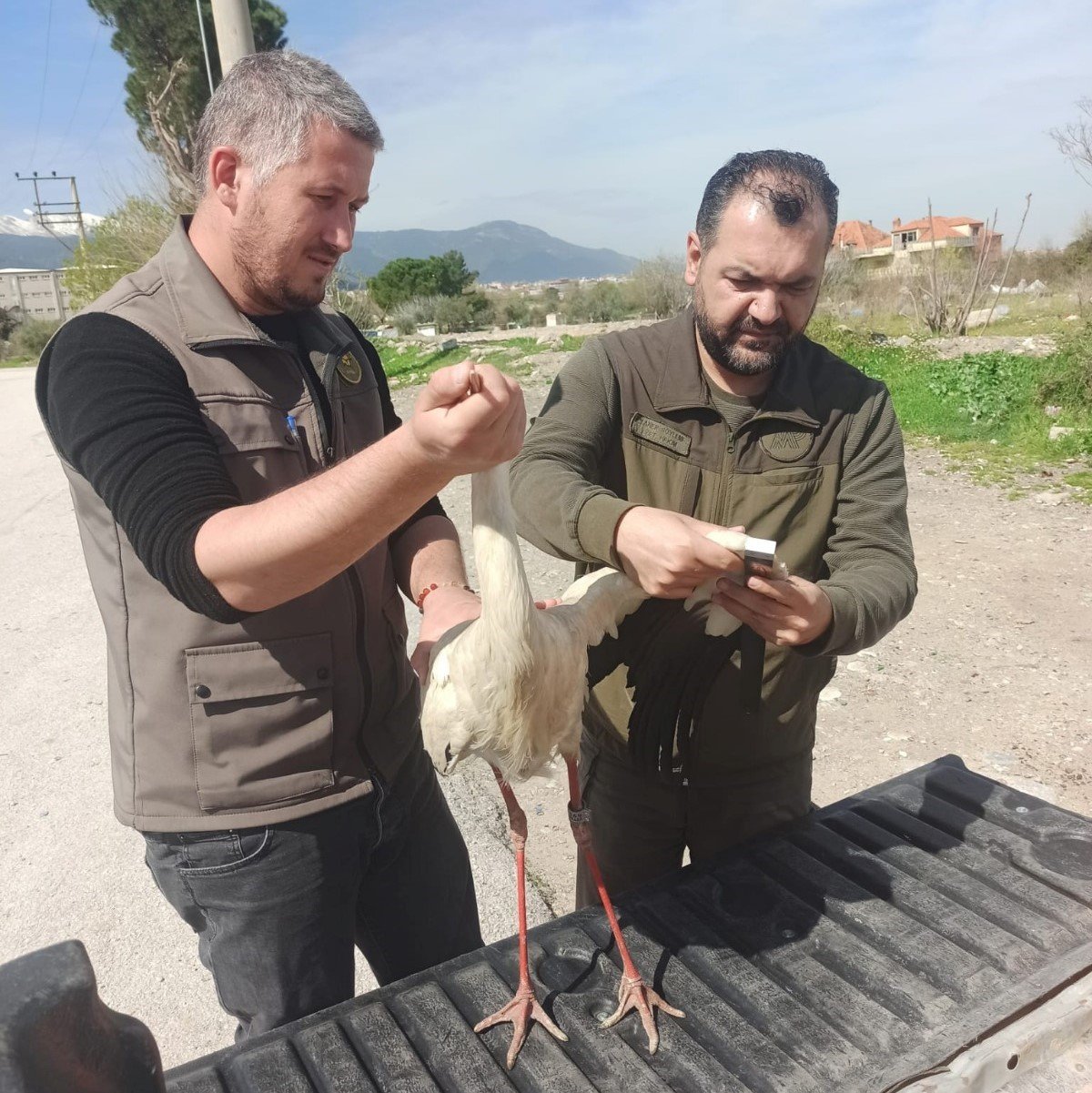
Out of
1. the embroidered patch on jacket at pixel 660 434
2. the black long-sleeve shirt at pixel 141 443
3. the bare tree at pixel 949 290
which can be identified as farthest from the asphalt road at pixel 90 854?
the bare tree at pixel 949 290

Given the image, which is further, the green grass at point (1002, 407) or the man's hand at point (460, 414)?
the green grass at point (1002, 407)

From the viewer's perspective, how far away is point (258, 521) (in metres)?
1.43

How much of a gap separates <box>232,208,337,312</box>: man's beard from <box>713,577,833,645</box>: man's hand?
113 cm

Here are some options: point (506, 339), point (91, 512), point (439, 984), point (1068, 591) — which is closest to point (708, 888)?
point (439, 984)

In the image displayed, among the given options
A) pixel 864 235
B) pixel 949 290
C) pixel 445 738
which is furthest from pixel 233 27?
pixel 864 235

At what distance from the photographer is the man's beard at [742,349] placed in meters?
2.15

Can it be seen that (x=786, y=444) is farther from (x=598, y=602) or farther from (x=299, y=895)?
(x=299, y=895)

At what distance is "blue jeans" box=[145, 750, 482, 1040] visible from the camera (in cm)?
184

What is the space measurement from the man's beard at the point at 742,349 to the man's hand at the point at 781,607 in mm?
606

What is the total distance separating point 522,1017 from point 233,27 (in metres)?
6.27

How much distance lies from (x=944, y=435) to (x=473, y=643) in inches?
389

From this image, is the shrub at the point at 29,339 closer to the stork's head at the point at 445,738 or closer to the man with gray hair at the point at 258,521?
the man with gray hair at the point at 258,521

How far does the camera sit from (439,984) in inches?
74.5

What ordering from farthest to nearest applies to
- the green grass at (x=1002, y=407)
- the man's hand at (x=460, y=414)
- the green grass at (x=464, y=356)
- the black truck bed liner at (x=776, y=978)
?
the green grass at (x=464, y=356) < the green grass at (x=1002, y=407) < the black truck bed liner at (x=776, y=978) < the man's hand at (x=460, y=414)
